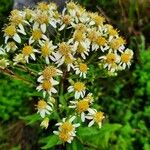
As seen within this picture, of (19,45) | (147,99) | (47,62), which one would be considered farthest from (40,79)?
(147,99)

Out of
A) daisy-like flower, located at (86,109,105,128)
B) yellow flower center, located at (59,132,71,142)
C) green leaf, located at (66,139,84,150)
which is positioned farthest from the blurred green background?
yellow flower center, located at (59,132,71,142)

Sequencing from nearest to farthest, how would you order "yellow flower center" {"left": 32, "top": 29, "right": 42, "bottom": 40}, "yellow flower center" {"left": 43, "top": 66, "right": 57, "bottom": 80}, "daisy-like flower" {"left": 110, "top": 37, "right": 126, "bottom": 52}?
"yellow flower center" {"left": 43, "top": 66, "right": 57, "bottom": 80} → "yellow flower center" {"left": 32, "top": 29, "right": 42, "bottom": 40} → "daisy-like flower" {"left": 110, "top": 37, "right": 126, "bottom": 52}

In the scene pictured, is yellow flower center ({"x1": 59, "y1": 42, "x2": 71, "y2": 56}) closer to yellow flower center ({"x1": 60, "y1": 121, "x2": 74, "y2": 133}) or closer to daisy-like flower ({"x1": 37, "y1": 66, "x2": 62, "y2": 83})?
daisy-like flower ({"x1": 37, "y1": 66, "x2": 62, "y2": 83})

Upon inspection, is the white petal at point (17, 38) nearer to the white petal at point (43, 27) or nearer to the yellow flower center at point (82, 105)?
the white petal at point (43, 27)

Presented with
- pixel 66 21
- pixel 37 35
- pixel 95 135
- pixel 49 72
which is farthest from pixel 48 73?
pixel 95 135

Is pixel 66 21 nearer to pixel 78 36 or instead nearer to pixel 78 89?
pixel 78 36

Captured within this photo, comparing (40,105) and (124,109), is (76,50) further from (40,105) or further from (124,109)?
(124,109)
